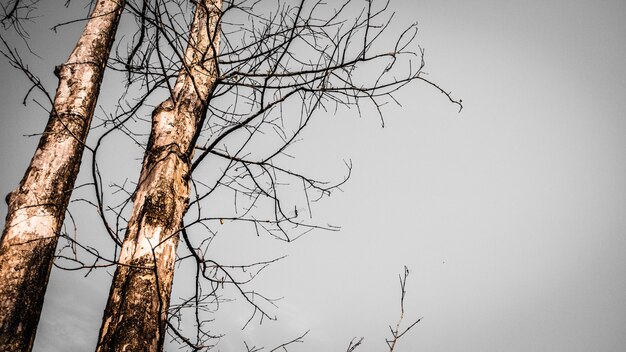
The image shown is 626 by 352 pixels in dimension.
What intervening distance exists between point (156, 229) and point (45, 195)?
1050 mm

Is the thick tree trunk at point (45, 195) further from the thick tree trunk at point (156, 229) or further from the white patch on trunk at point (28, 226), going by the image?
the thick tree trunk at point (156, 229)

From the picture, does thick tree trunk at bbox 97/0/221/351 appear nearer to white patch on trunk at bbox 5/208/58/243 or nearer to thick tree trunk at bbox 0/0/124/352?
thick tree trunk at bbox 0/0/124/352

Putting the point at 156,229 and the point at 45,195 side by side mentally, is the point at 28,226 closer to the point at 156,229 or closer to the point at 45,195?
the point at 45,195

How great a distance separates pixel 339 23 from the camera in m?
1.79

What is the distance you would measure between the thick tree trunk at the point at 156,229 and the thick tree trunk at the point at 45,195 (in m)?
0.37

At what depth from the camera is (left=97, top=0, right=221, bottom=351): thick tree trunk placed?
1.05m

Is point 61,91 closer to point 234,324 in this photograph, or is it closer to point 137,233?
point 137,233

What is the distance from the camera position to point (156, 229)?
127 centimetres

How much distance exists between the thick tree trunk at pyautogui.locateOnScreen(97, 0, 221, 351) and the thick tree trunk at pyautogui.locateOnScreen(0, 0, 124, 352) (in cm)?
37

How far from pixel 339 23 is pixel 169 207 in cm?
137

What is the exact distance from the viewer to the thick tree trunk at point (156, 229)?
1.05 m

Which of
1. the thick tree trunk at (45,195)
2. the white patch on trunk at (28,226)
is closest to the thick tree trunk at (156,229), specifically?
the thick tree trunk at (45,195)

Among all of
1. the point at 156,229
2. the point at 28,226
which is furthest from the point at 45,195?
the point at 156,229

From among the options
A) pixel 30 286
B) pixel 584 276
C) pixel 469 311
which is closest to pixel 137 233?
pixel 30 286
